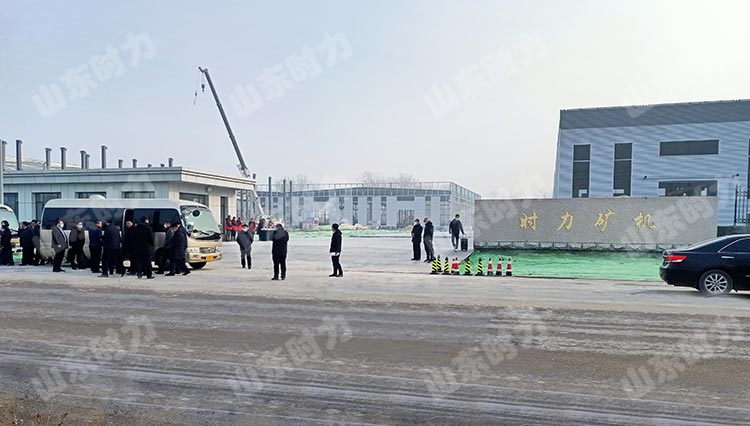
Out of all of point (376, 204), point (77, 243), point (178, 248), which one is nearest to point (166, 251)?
point (178, 248)

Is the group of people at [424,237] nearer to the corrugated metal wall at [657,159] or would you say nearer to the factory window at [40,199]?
the factory window at [40,199]

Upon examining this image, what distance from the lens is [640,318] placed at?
29.7ft

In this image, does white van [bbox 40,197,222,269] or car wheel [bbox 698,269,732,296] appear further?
white van [bbox 40,197,222,269]

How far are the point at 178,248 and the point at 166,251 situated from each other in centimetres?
41

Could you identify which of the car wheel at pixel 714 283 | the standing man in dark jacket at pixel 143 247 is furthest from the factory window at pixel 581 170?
the standing man in dark jacket at pixel 143 247

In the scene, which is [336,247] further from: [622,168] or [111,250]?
[622,168]

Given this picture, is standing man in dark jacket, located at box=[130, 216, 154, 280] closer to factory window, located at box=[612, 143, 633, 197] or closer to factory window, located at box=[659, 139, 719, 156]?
factory window, located at box=[612, 143, 633, 197]

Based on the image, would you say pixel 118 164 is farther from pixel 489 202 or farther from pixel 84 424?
pixel 84 424

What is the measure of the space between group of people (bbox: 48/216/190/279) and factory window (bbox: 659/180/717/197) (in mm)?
45329

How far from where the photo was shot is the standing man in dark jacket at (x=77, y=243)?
1645cm

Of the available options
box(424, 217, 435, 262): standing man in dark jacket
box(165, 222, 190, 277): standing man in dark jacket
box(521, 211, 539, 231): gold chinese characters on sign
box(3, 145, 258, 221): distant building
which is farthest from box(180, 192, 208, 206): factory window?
box(521, 211, 539, 231): gold chinese characters on sign

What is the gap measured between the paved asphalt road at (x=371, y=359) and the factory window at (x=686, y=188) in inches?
1646

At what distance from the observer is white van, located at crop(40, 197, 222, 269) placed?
54.1ft

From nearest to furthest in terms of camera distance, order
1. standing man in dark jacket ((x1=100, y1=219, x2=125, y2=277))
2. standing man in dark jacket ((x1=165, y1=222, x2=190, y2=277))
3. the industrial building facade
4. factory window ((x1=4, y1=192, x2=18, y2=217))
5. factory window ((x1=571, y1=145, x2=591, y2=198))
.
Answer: standing man in dark jacket ((x1=100, y1=219, x2=125, y2=277)), standing man in dark jacket ((x1=165, y1=222, x2=190, y2=277)), factory window ((x1=4, y1=192, x2=18, y2=217)), the industrial building facade, factory window ((x1=571, y1=145, x2=591, y2=198))
